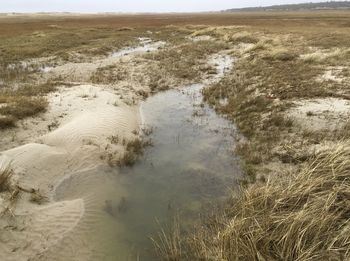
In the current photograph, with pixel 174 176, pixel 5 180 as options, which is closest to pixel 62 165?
pixel 5 180

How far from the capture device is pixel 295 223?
17.0 ft

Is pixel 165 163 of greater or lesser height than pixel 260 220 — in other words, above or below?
below

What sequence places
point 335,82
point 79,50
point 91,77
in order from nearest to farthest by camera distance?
1. point 335,82
2. point 91,77
3. point 79,50

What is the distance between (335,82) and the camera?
1631 cm

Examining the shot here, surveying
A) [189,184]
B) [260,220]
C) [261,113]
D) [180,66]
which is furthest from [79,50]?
[260,220]

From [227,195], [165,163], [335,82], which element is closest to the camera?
[227,195]

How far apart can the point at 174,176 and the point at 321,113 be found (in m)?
6.72

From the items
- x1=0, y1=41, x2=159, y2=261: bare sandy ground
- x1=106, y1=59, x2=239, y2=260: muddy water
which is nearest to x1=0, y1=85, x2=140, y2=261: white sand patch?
x1=0, y1=41, x2=159, y2=261: bare sandy ground

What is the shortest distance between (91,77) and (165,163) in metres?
12.7

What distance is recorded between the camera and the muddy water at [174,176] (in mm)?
6787

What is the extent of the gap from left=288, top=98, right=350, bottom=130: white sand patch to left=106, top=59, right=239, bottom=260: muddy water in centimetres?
262

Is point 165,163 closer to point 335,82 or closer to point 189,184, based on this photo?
point 189,184

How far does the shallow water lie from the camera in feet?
22.6

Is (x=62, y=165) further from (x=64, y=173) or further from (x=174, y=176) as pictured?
(x=174, y=176)
